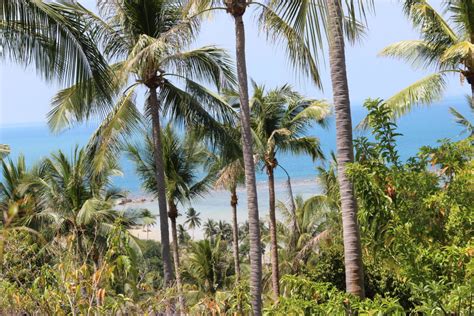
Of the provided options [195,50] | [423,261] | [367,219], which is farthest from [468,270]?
[195,50]

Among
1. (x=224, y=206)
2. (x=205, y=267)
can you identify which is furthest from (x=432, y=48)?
(x=224, y=206)

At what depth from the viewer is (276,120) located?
18.0m

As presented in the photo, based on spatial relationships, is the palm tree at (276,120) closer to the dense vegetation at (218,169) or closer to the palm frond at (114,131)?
the dense vegetation at (218,169)

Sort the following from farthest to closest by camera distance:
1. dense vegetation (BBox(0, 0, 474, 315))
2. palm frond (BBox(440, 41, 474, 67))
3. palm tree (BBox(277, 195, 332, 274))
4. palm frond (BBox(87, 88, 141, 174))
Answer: palm tree (BBox(277, 195, 332, 274)), palm frond (BBox(87, 88, 141, 174)), palm frond (BBox(440, 41, 474, 67)), dense vegetation (BBox(0, 0, 474, 315))

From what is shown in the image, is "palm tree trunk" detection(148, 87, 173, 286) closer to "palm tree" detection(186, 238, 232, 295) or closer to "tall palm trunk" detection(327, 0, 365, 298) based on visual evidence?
"tall palm trunk" detection(327, 0, 365, 298)

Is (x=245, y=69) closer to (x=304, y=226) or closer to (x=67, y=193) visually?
(x=67, y=193)

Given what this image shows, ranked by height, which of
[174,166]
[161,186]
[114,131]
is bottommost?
[161,186]

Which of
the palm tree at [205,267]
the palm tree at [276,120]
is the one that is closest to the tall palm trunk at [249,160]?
the palm tree at [276,120]

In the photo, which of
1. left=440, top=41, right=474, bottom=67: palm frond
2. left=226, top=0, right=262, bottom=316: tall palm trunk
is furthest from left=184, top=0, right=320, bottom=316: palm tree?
left=440, top=41, right=474, bottom=67: palm frond

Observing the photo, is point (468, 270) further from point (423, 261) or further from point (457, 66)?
point (457, 66)

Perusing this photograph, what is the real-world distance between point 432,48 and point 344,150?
9.61 m

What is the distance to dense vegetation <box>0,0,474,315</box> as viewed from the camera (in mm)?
5570

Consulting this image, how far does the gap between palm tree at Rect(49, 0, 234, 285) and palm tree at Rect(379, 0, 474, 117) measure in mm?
4521

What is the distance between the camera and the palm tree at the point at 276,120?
17750 mm
